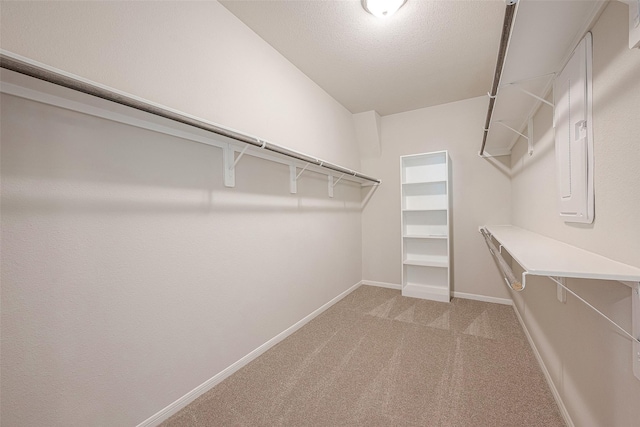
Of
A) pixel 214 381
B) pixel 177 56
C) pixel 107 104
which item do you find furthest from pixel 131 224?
pixel 214 381

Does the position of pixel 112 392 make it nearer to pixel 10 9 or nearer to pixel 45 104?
pixel 45 104

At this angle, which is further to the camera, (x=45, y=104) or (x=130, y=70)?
(x=130, y=70)

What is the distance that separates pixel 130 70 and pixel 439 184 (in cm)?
319

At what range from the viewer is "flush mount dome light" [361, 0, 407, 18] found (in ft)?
5.23

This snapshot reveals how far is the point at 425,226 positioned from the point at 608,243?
2.42 meters

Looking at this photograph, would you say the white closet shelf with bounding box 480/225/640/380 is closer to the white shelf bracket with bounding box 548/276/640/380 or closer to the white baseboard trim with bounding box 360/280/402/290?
the white shelf bracket with bounding box 548/276/640/380

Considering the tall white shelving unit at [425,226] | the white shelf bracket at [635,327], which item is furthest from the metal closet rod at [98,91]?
the tall white shelving unit at [425,226]

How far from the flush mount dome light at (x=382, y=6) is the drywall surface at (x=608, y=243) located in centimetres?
106

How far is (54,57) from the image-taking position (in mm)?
989

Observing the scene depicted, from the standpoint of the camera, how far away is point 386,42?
2027 millimetres

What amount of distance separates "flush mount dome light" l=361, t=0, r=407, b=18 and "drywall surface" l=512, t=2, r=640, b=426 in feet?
3.47

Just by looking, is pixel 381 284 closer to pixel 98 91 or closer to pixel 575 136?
pixel 575 136

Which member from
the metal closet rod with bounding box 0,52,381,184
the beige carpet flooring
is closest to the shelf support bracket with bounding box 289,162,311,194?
the metal closet rod with bounding box 0,52,381,184

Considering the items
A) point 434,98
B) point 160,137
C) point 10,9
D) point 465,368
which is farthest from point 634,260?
point 434,98
